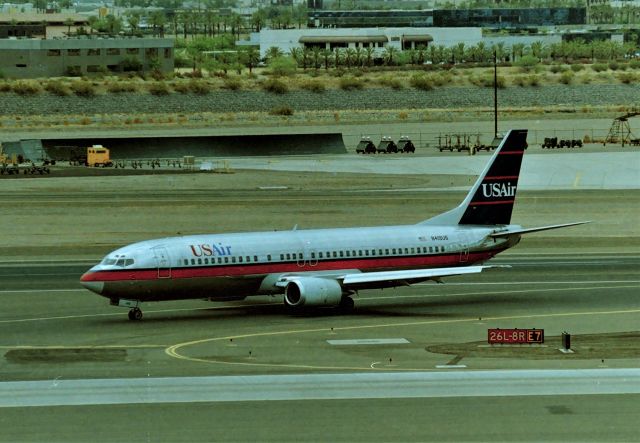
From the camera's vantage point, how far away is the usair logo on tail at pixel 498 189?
2509 inches

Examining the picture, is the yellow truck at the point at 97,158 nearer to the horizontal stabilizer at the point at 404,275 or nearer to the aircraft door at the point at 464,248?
the aircraft door at the point at 464,248

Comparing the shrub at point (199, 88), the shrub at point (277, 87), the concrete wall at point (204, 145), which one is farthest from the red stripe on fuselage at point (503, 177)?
the shrub at point (277, 87)

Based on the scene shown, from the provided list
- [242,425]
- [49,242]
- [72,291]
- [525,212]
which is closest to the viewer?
[242,425]

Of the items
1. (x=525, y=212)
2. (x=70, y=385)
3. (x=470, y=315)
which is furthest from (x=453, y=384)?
(x=525, y=212)

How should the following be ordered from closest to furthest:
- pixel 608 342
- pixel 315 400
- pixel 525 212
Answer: pixel 315 400 → pixel 608 342 → pixel 525 212

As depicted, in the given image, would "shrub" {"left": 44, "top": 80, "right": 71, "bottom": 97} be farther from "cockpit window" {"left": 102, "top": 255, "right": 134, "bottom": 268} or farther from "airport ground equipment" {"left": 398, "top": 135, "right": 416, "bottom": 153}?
"cockpit window" {"left": 102, "top": 255, "right": 134, "bottom": 268}

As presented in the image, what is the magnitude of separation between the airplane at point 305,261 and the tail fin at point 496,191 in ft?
0.19

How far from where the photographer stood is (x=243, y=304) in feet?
200

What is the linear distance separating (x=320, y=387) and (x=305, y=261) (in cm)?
1636

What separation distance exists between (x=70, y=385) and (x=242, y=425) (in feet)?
25.8

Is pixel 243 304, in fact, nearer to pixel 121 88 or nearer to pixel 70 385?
pixel 70 385

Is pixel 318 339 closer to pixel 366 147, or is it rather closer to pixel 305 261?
pixel 305 261

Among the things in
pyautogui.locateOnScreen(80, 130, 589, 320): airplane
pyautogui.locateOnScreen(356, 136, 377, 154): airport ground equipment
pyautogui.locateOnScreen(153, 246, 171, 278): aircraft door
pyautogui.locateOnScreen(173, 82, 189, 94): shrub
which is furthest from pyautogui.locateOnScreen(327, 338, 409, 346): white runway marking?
pyautogui.locateOnScreen(173, 82, 189, 94): shrub

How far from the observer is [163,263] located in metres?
54.9
